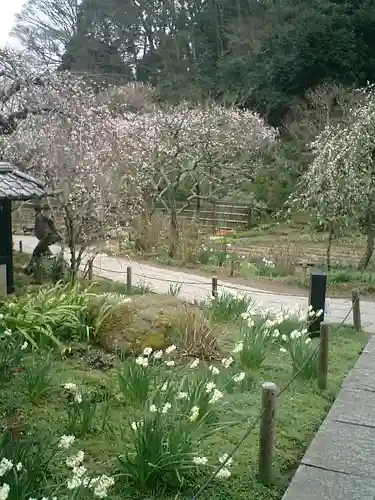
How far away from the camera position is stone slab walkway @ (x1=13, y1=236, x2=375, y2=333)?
7.99 meters

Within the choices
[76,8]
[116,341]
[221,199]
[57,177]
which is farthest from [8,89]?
[76,8]

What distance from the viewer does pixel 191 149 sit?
1655 centimetres

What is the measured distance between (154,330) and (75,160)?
490 centimetres

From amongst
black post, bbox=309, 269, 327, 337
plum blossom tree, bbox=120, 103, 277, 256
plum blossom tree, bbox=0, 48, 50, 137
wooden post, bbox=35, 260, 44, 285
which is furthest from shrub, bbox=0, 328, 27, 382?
plum blossom tree, bbox=120, 103, 277, 256

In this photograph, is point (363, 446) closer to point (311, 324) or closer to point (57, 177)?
point (311, 324)

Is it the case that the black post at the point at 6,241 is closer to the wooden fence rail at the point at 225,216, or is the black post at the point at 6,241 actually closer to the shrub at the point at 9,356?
the shrub at the point at 9,356

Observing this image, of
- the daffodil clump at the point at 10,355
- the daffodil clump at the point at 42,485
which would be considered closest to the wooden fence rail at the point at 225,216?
the daffodil clump at the point at 10,355

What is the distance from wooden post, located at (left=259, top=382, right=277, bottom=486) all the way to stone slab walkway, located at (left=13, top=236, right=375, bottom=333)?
4136 millimetres

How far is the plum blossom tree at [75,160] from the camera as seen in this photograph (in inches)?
350

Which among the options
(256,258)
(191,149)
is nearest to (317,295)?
(256,258)

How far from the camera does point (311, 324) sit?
5961 millimetres

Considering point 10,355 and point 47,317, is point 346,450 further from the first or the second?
point 47,317

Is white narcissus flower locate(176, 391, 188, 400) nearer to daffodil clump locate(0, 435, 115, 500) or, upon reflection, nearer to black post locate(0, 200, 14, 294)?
daffodil clump locate(0, 435, 115, 500)

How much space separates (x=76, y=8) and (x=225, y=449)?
2870 cm
